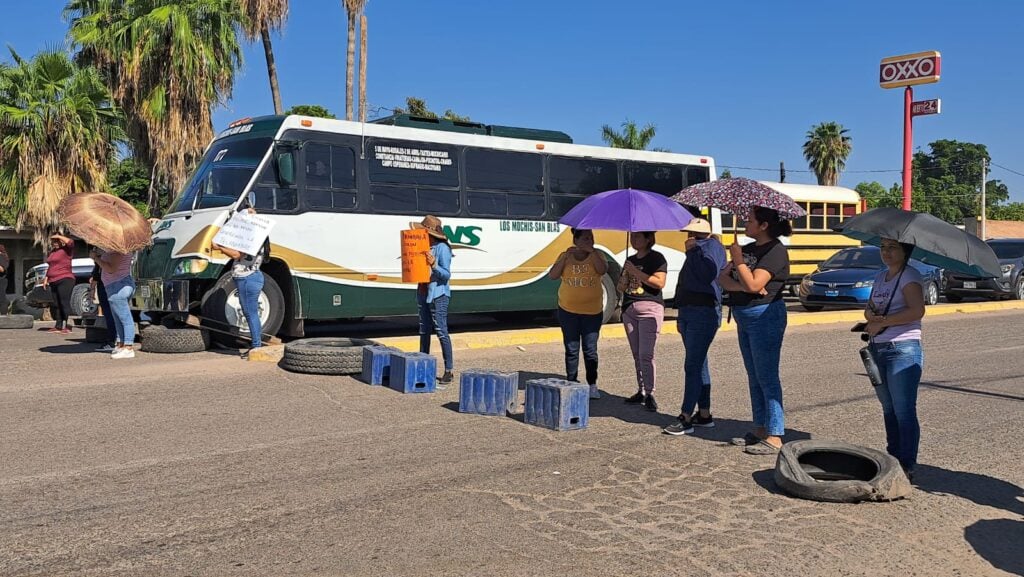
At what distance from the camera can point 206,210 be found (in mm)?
12461

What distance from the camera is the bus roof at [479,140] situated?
1334 cm

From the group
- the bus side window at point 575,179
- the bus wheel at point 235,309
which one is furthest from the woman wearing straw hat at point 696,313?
the bus side window at point 575,179

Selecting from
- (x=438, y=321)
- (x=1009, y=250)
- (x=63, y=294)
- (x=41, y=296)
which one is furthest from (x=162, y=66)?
(x=1009, y=250)

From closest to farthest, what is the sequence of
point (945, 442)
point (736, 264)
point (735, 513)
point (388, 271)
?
point (735, 513) → point (736, 264) → point (945, 442) → point (388, 271)

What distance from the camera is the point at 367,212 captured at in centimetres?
1378

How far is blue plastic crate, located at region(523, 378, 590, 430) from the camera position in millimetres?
7336

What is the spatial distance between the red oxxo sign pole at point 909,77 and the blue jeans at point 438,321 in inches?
671

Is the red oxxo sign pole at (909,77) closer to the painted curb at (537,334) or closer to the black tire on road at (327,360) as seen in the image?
the painted curb at (537,334)

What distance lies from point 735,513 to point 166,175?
20.4 metres

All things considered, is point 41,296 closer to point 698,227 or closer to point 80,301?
point 80,301

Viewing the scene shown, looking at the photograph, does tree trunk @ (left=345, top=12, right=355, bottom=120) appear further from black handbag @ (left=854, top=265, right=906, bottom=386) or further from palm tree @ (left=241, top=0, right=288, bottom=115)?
black handbag @ (left=854, top=265, right=906, bottom=386)

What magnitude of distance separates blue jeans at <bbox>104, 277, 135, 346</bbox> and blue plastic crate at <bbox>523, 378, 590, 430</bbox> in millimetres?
6064

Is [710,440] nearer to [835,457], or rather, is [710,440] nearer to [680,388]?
[835,457]

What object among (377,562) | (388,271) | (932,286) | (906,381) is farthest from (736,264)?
(932,286)
